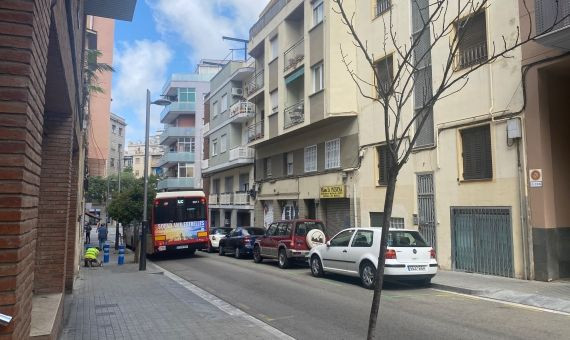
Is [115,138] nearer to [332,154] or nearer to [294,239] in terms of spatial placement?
[332,154]

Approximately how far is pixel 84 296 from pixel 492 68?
12.6m

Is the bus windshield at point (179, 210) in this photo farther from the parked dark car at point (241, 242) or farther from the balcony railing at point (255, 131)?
A: the balcony railing at point (255, 131)

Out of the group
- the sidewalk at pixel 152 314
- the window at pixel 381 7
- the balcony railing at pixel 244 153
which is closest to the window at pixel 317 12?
the window at pixel 381 7

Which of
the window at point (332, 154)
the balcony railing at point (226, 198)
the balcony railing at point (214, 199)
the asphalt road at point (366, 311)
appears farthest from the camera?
the balcony railing at point (214, 199)

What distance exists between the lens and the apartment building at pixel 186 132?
5281 centimetres

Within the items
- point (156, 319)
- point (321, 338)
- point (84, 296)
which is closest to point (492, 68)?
point (321, 338)

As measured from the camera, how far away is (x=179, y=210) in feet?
72.1

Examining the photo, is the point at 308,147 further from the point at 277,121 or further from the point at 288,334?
the point at 288,334

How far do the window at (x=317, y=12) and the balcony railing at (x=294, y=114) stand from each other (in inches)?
151

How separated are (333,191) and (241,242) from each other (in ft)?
15.5

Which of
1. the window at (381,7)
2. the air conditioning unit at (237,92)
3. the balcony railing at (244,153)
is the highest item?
the air conditioning unit at (237,92)

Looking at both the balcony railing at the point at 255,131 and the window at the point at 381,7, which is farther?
the balcony railing at the point at 255,131

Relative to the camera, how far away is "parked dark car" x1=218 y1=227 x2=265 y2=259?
2080 centimetres

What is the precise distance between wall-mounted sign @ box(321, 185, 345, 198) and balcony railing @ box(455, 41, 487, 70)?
25.4 feet
